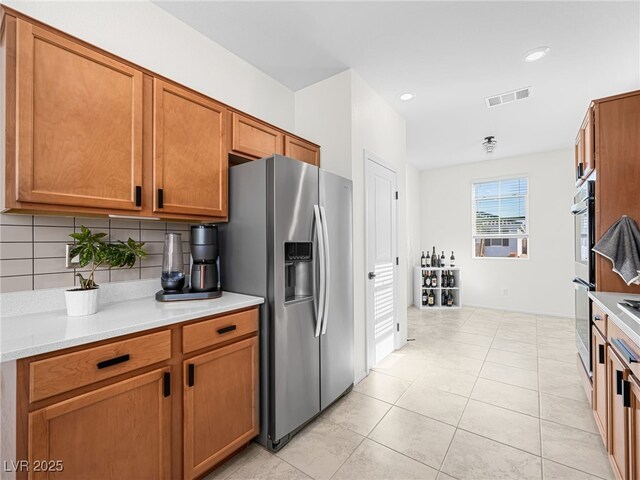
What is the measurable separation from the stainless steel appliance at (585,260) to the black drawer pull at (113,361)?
2731mm

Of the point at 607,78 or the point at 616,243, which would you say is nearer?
the point at 616,243

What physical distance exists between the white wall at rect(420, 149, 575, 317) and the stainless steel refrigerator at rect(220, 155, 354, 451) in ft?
14.1

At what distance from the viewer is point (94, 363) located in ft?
3.76

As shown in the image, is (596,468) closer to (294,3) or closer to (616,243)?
(616,243)

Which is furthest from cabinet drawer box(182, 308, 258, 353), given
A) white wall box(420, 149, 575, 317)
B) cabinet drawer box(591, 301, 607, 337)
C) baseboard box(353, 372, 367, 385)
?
white wall box(420, 149, 575, 317)

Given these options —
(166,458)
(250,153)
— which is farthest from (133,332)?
(250,153)

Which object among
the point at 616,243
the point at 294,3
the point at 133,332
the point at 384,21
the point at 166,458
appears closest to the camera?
the point at 133,332

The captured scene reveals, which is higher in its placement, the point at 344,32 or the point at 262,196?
the point at 344,32

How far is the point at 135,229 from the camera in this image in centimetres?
187

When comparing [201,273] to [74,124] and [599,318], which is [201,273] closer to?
[74,124]

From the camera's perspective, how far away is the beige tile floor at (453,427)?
1634 millimetres

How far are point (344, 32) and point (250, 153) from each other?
113 centimetres

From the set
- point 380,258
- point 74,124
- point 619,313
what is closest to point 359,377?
point 380,258

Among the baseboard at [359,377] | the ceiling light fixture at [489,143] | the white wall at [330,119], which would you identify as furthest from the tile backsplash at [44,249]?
the ceiling light fixture at [489,143]
